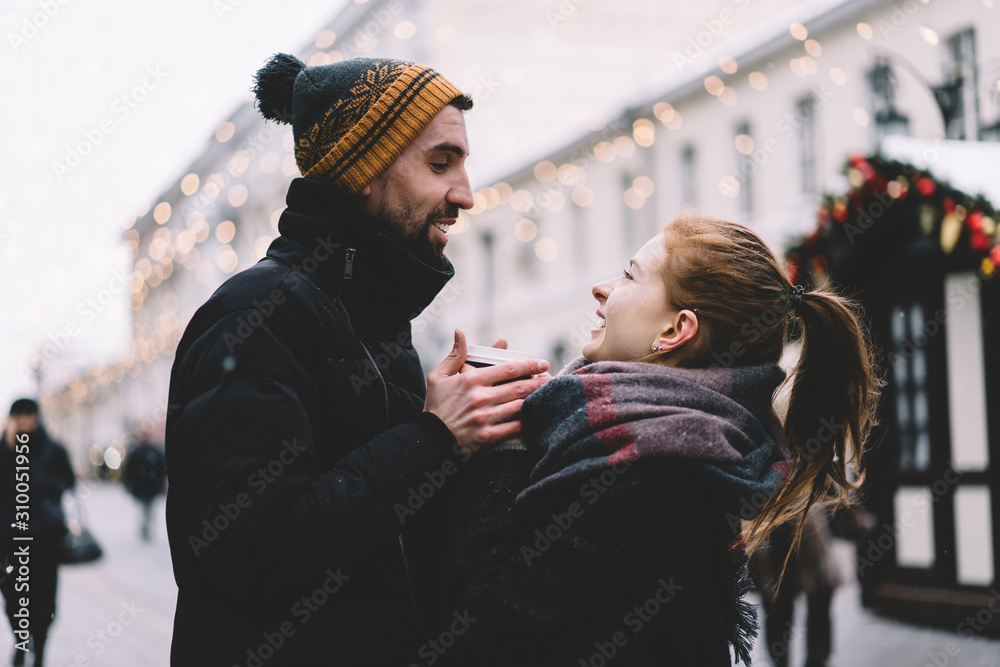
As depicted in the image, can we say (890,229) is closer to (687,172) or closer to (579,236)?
(687,172)

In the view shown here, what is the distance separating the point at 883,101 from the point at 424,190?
1414 centimetres

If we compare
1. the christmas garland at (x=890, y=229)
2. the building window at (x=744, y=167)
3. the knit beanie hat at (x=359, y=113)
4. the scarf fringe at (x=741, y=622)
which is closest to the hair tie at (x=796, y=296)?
the scarf fringe at (x=741, y=622)

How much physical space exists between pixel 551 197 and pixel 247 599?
22.2 metres

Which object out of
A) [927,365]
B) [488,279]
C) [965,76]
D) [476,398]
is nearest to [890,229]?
[927,365]

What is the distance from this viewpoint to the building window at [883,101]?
1028 cm

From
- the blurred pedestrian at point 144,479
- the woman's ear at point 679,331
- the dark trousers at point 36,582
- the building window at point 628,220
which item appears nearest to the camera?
the woman's ear at point 679,331

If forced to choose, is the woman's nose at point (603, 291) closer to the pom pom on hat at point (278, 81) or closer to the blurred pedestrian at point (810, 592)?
the pom pom on hat at point (278, 81)

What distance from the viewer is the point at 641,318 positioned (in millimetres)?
1894

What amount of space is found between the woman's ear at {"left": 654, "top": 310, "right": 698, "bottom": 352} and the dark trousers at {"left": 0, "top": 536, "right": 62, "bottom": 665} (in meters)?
5.48

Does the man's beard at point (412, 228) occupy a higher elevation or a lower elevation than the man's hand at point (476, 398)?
higher

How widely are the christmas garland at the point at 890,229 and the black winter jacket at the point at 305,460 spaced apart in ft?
17.6

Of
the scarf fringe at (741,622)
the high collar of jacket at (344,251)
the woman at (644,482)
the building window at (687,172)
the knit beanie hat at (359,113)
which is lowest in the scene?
the scarf fringe at (741,622)

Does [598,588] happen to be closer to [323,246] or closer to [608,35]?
[323,246]

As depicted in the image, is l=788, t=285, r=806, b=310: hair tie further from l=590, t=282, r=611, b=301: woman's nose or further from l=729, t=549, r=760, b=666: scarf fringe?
l=729, t=549, r=760, b=666: scarf fringe
